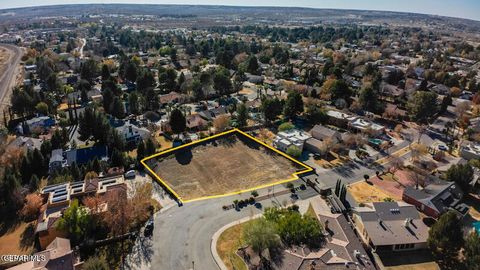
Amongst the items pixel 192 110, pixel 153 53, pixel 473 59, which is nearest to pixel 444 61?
pixel 473 59

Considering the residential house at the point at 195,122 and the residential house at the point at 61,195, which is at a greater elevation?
the residential house at the point at 61,195

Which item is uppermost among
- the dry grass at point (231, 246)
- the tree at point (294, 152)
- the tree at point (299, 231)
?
the tree at point (299, 231)

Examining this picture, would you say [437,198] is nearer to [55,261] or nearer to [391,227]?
[391,227]

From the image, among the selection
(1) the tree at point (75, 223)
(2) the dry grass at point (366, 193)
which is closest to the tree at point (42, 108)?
(1) the tree at point (75, 223)

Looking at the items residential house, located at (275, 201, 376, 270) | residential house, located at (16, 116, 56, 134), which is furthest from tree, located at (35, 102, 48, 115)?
residential house, located at (275, 201, 376, 270)

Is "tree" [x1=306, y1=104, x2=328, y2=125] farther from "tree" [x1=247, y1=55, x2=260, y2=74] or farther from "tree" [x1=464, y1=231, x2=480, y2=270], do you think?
"tree" [x1=247, y1=55, x2=260, y2=74]

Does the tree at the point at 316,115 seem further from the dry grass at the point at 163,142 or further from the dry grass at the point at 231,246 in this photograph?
the dry grass at the point at 231,246

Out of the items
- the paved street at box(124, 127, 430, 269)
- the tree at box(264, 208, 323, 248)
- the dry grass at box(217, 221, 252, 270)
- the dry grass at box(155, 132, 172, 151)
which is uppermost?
the tree at box(264, 208, 323, 248)
